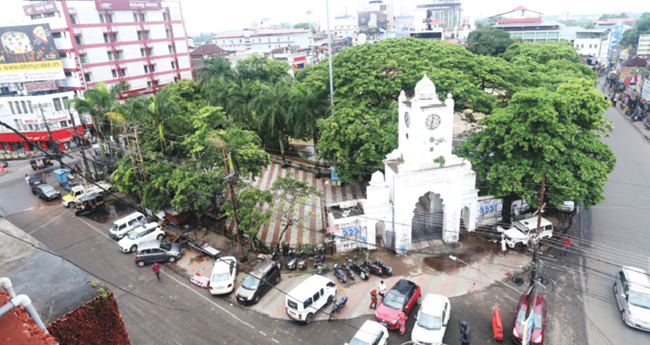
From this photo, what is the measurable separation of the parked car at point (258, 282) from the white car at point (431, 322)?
714cm

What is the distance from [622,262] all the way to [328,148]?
59.5 ft

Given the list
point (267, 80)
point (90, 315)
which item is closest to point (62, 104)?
point (267, 80)

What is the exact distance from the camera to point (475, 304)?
60.5 ft

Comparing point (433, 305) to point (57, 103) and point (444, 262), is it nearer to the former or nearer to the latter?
point (444, 262)

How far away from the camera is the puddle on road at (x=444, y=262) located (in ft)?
69.5

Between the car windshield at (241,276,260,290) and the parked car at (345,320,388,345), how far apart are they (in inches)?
233

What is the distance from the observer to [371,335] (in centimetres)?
1538

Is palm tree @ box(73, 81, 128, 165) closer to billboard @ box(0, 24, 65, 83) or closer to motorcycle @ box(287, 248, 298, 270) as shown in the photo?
motorcycle @ box(287, 248, 298, 270)

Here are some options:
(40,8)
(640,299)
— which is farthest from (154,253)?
(40,8)

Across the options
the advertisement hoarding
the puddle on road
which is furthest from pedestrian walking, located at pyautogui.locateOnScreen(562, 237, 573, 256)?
the advertisement hoarding

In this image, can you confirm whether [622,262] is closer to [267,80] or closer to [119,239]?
[119,239]

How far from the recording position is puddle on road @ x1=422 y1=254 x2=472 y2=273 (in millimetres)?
21184

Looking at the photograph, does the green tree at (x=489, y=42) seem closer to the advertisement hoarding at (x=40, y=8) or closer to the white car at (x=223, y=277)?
the white car at (x=223, y=277)

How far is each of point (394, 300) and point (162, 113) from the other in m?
19.8
